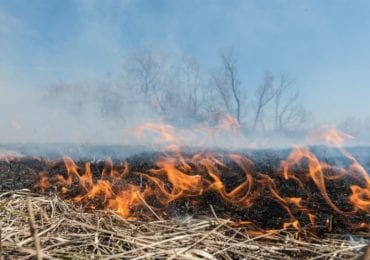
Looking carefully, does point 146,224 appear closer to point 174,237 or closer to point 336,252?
point 174,237

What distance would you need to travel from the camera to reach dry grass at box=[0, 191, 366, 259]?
2203mm

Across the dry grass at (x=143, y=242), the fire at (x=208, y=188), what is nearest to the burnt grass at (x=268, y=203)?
the fire at (x=208, y=188)

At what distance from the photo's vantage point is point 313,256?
8.30 feet

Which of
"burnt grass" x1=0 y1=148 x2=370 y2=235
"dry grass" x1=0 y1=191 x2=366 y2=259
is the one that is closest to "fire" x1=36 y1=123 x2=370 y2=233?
"burnt grass" x1=0 y1=148 x2=370 y2=235

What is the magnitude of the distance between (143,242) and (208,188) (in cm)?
220

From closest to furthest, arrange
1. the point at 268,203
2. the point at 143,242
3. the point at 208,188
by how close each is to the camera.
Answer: the point at 143,242 → the point at 268,203 → the point at 208,188

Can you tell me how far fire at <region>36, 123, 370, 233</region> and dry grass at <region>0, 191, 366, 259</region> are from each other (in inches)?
23.9

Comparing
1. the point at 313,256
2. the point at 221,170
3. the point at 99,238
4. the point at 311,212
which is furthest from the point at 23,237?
the point at 221,170

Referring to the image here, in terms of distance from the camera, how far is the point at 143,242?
250cm

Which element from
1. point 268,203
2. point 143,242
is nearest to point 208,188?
point 268,203

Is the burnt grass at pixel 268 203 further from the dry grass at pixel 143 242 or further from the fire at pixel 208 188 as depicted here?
the dry grass at pixel 143 242

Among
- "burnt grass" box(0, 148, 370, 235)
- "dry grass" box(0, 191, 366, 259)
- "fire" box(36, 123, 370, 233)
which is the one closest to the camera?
"dry grass" box(0, 191, 366, 259)

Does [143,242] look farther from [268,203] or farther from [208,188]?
[208,188]

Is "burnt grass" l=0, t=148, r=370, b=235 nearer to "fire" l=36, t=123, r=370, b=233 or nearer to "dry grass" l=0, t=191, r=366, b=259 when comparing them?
"fire" l=36, t=123, r=370, b=233
